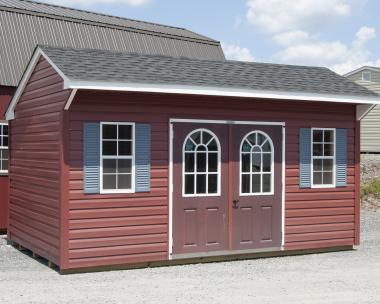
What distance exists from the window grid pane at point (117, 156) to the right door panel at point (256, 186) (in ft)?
6.10

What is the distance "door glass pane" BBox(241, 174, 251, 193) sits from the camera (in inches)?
440

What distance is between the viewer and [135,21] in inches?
816

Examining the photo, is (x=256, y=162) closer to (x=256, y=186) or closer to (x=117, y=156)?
(x=256, y=186)

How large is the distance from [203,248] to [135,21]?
11.7 meters

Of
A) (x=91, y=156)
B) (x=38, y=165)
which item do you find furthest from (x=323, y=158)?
(x=38, y=165)

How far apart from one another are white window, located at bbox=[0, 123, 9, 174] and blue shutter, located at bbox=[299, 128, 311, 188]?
259 inches

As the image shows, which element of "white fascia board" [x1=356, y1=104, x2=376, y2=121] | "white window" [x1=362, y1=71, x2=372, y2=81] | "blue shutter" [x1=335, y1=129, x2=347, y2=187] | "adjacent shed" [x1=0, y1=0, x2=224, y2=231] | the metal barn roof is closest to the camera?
"blue shutter" [x1=335, y1=129, x2=347, y2=187]

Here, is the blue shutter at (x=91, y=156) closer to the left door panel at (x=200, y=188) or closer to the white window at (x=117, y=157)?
the white window at (x=117, y=157)

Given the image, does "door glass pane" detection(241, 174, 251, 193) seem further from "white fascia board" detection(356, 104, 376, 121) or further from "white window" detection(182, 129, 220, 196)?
"white fascia board" detection(356, 104, 376, 121)

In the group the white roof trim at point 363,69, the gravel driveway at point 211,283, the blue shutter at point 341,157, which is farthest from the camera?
the white roof trim at point 363,69

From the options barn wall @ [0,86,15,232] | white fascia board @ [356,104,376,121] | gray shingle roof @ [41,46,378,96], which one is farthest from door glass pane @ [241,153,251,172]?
barn wall @ [0,86,15,232]

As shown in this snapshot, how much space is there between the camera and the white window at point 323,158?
11836mm

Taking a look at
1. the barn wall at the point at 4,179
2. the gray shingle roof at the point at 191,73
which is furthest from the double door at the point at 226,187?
the barn wall at the point at 4,179

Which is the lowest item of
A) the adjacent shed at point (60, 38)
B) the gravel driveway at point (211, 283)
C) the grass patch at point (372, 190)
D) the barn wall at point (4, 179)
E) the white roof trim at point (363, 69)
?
the gravel driveway at point (211, 283)
